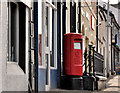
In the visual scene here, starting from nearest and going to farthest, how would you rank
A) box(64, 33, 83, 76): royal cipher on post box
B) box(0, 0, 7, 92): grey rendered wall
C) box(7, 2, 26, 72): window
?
box(0, 0, 7, 92): grey rendered wall
box(7, 2, 26, 72): window
box(64, 33, 83, 76): royal cipher on post box

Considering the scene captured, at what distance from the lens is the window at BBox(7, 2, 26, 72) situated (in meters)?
6.28

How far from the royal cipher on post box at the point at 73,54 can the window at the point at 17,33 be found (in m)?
3.53

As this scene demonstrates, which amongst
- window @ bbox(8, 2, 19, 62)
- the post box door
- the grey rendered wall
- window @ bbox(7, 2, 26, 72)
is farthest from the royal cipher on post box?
the grey rendered wall

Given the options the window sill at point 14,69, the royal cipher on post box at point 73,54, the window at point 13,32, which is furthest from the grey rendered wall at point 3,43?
the royal cipher on post box at point 73,54

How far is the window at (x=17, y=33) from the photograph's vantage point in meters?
6.28

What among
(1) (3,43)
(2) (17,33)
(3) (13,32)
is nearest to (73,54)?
(2) (17,33)

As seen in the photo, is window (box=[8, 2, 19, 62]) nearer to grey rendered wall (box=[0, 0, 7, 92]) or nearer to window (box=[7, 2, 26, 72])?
window (box=[7, 2, 26, 72])

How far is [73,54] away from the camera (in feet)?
32.7

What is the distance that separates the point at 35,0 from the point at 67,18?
3807 mm

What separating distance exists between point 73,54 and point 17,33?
375cm

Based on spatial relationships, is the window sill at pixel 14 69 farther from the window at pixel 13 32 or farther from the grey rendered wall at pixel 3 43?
the grey rendered wall at pixel 3 43

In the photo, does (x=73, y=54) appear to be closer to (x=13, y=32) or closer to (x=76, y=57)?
(x=76, y=57)

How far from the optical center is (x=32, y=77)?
6973 millimetres

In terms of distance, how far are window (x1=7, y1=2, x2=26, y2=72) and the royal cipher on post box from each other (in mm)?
3534
